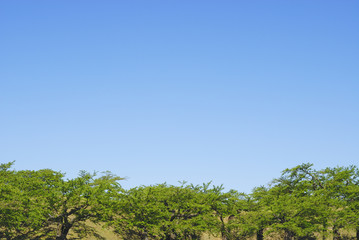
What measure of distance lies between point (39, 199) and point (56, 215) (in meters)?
2.96

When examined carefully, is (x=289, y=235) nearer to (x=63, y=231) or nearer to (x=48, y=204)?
(x=63, y=231)

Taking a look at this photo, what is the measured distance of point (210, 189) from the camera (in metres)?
55.1

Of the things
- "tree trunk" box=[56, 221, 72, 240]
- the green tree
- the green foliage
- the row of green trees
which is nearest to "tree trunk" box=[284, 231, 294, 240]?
the row of green trees

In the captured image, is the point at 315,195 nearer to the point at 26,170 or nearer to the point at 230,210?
the point at 230,210

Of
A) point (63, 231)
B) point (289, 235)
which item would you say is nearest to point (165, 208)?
point (63, 231)

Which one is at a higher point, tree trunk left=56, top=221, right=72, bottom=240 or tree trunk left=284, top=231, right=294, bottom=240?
tree trunk left=284, top=231, right=294, bottom=240

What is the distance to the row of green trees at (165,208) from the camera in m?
40.8

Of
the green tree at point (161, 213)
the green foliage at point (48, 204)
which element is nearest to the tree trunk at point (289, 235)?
the green tree at point (161, 213)

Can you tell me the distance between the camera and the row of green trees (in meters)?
40.8

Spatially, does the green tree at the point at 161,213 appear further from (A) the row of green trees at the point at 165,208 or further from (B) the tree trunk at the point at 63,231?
(B) the tree trunk at the point at 63,231

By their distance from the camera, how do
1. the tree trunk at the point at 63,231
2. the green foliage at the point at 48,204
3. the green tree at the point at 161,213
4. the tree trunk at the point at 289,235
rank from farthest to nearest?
the tree trunk at the point at 289,235
the green tree at the point at 161,213
the tree trunk at the point at 63,231
the green foliage at the point at 48,204

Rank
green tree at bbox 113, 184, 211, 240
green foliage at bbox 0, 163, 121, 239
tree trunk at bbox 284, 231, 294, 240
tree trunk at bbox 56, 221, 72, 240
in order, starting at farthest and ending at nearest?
tree trunk at bbox 284, 231, 294, 240 → green tree at bbox 113, 184, 211, 240 → tree trunk at bbox 56, 221, 72, 240 → green foliage at bbox 0, 163, 121, 239

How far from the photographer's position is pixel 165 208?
48250 mm

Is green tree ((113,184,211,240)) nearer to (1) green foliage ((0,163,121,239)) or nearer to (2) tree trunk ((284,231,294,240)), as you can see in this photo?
(1) green foliage ((0,163,121,239))
